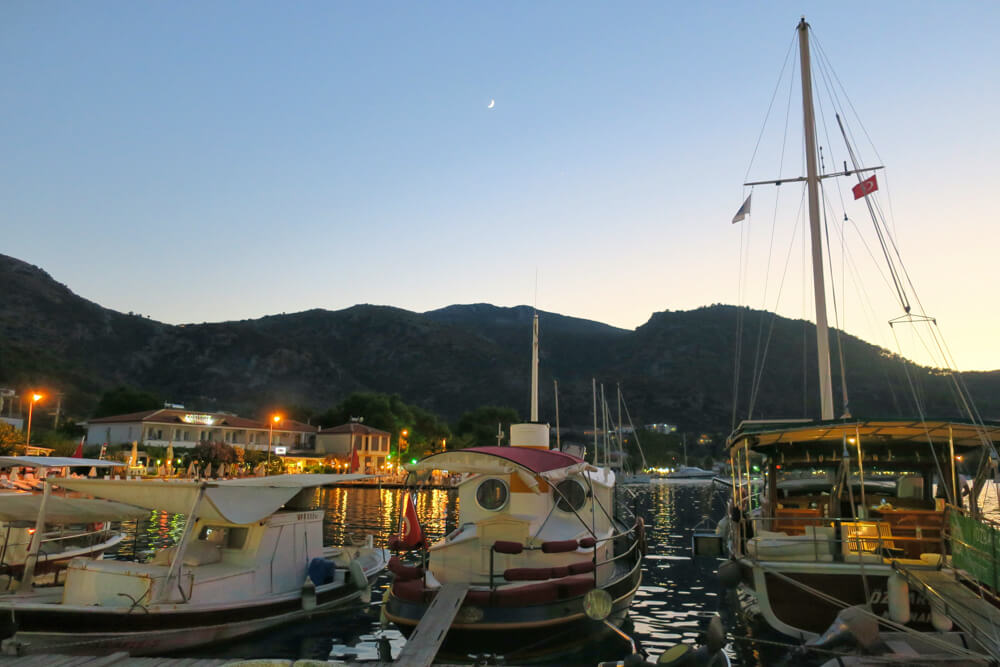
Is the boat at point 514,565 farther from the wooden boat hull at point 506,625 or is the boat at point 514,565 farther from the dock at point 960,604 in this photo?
the dock at point 960,604

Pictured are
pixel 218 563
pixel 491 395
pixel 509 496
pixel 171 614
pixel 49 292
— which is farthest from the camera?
pixel 491 395

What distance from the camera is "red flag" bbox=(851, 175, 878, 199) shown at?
783 inches

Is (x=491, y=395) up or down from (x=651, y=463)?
up

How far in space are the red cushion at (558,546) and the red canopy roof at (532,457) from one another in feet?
5.03

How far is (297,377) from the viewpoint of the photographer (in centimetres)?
19600

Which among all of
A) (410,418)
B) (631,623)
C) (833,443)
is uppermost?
(410,418)

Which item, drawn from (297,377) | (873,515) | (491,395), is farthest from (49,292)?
(873,515)

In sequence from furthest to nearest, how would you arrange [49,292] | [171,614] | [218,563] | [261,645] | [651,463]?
[49,292], [651,463], [218,563], [261,645], [171,614]

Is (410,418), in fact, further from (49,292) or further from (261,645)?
(49,292)

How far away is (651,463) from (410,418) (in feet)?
213

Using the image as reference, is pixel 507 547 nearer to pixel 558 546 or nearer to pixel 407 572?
pixel 558 546

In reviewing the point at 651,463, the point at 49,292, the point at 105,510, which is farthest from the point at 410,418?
the point at 49,292

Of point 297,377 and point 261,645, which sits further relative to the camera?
point 297,377

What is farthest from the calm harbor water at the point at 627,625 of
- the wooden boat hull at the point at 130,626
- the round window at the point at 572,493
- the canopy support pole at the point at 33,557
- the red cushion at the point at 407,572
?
the round window at the point at 572,493
